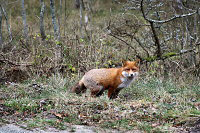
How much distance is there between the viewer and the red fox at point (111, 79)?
8.45m

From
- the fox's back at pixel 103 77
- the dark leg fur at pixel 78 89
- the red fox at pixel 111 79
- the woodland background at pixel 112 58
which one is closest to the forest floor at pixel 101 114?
the woodland background at pixel 112 58

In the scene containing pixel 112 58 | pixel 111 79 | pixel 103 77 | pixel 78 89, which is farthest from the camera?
pixel 112 58

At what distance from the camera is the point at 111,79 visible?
8.61 m

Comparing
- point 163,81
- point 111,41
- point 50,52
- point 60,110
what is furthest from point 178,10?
point 60,110

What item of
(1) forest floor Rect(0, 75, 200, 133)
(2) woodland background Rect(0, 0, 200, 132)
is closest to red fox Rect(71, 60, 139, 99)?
(2) woodland background Rect(0, 0, 200, 132)

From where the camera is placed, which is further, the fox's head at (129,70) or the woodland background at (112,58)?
the woodland background at (112,58)

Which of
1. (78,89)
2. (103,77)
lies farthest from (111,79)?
(78,89)

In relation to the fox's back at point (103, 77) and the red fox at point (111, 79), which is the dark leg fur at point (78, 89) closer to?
the red fox at point (111, 79)

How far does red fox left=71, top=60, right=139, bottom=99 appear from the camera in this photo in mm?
8445

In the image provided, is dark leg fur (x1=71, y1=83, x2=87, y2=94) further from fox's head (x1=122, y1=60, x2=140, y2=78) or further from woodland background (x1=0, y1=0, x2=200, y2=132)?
fox's head (x1=122, y1=60, x2=140, y2=78)

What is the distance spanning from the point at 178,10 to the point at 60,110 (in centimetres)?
945

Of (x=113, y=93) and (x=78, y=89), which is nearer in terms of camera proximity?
(x=113, y=93)

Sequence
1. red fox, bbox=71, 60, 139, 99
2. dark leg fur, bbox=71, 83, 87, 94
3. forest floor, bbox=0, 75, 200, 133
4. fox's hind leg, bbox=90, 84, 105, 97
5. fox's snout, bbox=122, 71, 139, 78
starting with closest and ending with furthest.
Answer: forest floor, bbox=0, 75, 200, 133, fox's snout, bbox=122, 71, 139, 78, red fox, bbox=71, 60, 139, 99, fox's hind leg, bbox=90, 84, 105, 97, dark leg fur, bbox=71, 83, 87, 94

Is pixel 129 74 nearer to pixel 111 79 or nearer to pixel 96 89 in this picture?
pixel 111 79
